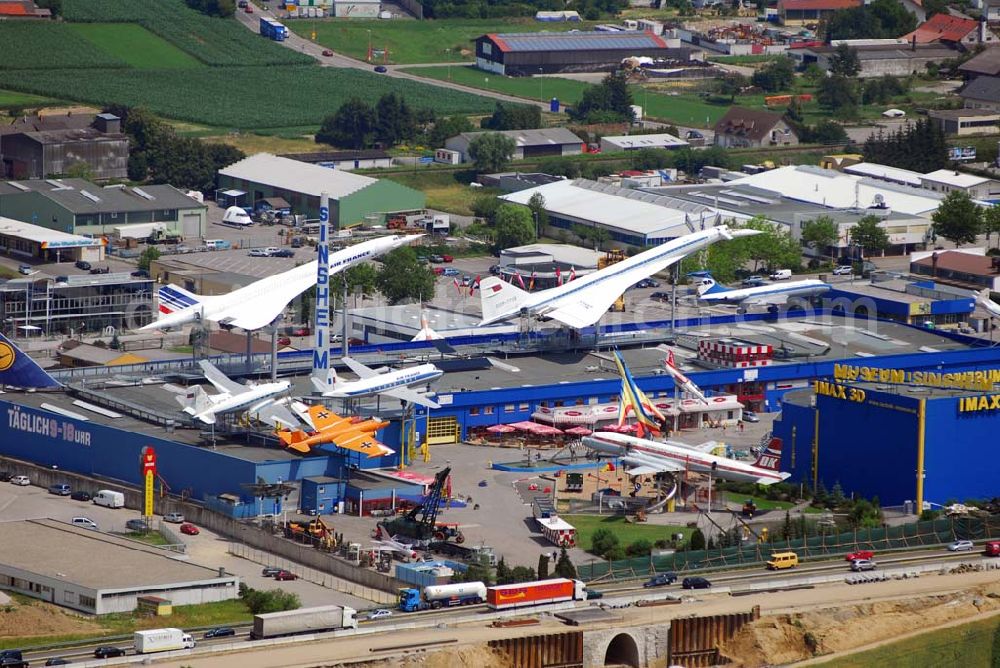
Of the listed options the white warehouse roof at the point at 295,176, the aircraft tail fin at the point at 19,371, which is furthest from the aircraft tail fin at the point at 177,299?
the white warehouse roof at the point at 295,176

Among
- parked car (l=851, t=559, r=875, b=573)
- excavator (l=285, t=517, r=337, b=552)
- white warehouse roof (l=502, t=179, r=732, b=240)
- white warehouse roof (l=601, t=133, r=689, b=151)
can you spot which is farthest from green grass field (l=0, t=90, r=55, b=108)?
parked car (l=851, t=559, r=875, b=573)

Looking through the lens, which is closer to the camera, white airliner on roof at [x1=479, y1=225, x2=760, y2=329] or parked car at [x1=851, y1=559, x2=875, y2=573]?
parked car at [x1=851, y1=559, x2=875, y2=573]

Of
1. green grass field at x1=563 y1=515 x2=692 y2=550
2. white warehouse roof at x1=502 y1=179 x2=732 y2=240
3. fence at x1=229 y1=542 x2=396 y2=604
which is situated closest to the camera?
fence at x1=229 y1=542 x2=396 y2=604

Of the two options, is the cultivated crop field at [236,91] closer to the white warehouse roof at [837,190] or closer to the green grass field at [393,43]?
the green grass field at [393,43]

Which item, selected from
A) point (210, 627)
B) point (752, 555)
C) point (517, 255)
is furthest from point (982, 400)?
point (517, 255)

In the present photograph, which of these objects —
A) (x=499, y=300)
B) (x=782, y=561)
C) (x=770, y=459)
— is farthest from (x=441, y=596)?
(x=499, y=300)

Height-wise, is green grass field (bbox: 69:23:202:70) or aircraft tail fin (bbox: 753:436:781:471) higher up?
green grass field (bbox: 69:23:202:70)

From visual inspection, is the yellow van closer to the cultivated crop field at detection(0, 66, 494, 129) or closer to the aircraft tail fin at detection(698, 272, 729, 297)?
the aircraft tail fin at detection(698, 272, 729, 297)

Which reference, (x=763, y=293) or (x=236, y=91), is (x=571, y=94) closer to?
(x=236, y=91)
